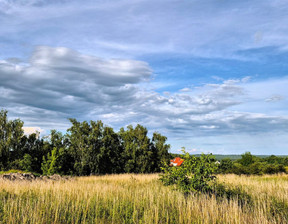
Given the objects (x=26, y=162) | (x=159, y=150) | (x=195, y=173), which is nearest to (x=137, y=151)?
(x=159, y=150)

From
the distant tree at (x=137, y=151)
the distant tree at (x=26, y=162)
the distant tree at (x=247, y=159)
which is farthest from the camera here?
the distant tree at (x=247, y=159)

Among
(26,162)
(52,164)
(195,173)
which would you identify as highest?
(195,173)

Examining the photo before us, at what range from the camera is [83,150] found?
21.2 meters

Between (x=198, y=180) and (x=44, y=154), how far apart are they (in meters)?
15.4

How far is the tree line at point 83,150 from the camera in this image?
1981 centimetres

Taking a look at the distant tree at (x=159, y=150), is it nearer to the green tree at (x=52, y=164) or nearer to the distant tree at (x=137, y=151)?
the distant tree at (x=137, y=151)

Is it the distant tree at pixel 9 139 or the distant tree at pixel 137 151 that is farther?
the distant tree at pixel 137 151

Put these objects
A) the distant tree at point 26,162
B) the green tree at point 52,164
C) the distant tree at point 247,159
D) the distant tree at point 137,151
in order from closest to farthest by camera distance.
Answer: the distant tree at point 26,162 → the green tree at point 52,164 → the distant tree at point 137,151 → the distant tree at point 247,159

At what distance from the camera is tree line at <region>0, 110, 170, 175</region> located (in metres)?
19.8

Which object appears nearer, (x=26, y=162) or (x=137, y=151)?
(x=26, y=162)

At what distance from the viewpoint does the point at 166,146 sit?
25.8m

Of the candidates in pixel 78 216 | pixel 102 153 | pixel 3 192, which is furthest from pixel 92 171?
pixel 78 216

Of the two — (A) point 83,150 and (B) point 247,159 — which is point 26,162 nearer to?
(A) point 83,150

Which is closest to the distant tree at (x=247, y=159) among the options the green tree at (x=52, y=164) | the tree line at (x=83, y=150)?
the tree line at (x=83, y=150)
